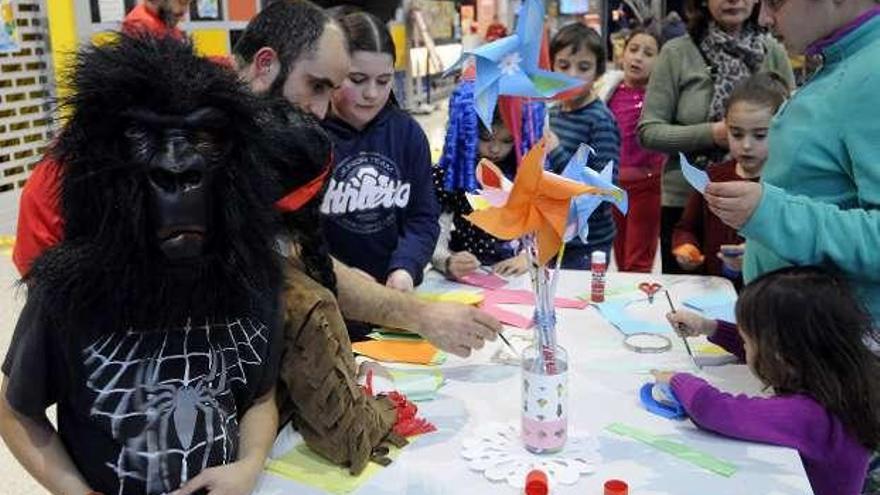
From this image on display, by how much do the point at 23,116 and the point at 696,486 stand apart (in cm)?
372

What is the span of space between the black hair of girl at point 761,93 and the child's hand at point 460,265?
0.83m

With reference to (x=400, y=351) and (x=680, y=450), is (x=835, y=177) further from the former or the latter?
(x=400, y=351)

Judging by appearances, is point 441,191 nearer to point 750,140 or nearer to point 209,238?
point 750,140

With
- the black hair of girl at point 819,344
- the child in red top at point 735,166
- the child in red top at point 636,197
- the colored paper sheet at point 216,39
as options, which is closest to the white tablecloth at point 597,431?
the black hair of girl at point 819,344

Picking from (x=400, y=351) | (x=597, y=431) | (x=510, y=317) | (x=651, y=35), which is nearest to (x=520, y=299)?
(x=510, y=317)

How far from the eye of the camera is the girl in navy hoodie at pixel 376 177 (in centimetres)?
177

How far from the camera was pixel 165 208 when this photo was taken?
834 millimetres

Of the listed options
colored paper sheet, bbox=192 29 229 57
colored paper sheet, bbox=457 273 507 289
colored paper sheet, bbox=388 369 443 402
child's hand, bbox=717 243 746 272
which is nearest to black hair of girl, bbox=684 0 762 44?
child's hand, bbox=717 243 746 272

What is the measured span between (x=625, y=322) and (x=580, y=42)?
55.0 inches

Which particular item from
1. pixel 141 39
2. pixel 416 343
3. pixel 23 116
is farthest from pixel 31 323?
pixel 23 116

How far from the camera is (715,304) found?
5.67 ft

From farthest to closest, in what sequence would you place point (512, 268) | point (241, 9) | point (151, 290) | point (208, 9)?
point (241, 9), point (208, 9), point (512, 268), point (151, 290)

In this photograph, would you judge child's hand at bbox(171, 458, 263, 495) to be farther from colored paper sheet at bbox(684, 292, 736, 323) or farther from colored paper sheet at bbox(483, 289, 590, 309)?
colored paper sheet at bbox(684, 292, 736, 323)

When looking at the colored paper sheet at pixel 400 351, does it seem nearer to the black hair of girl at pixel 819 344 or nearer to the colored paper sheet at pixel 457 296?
the colored paper sheet at pixel 457 296
